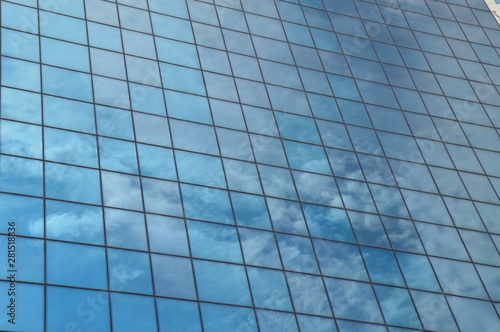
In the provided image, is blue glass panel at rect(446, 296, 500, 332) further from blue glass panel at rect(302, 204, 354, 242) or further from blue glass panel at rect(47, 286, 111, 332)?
blue glass panel at rect(47, 286, 111, 332)

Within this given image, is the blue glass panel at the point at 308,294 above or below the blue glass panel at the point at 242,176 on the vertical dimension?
below

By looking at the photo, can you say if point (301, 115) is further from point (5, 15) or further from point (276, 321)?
point (5, 15)

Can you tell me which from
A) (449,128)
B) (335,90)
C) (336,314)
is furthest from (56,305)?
(449,128)

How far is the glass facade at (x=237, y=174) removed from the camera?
3319cm

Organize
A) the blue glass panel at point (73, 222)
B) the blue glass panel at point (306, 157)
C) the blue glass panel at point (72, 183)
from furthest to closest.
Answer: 1. the blue glass panel at point (306, 157)
2. the blue glass panel at point (72, 183)
3. the blue glass panel at point (73, 222)

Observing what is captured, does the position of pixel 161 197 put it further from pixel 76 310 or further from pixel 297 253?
pixel 76 310

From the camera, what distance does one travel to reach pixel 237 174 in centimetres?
3956

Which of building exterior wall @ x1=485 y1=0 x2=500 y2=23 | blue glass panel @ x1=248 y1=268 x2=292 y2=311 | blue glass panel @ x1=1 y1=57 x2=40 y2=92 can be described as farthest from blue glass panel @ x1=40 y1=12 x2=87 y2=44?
building exterior wall @ x1=485 y1=0 x2=500 y2=23

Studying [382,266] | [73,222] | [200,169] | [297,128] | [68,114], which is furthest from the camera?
[297,128]

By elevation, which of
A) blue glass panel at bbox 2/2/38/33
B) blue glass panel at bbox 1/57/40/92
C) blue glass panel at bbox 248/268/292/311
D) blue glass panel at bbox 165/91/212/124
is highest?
blue glass panel at bbox 2/2/38/33

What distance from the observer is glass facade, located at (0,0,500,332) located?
33188 mm

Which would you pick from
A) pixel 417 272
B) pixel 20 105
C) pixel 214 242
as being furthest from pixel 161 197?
pixel 417 272

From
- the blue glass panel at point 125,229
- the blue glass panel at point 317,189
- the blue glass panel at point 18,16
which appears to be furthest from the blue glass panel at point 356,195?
the blue glass panel at point 18,16

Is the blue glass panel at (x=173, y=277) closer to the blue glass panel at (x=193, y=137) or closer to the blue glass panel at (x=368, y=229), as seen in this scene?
the blue glass panel at (x=193, y=137)
